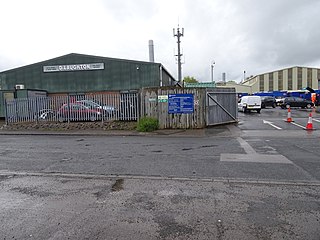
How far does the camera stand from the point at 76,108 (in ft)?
54.3

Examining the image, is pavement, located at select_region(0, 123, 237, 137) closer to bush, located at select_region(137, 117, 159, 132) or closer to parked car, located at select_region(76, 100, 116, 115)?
bush, located at select_region(137, 117, 159, 132)

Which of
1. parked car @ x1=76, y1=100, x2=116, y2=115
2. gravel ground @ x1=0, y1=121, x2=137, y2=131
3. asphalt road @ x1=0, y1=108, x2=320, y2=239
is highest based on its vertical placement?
parked car @ x1=76, y1=100, x2=116, y2=115

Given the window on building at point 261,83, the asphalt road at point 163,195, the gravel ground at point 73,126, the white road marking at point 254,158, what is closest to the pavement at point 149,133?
the gravel ground at point 73,126

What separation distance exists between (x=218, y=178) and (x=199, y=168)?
87 centimetres

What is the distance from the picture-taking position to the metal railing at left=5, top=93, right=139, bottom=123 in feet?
51.7

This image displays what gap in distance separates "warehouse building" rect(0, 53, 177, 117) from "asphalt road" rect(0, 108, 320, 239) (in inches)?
779

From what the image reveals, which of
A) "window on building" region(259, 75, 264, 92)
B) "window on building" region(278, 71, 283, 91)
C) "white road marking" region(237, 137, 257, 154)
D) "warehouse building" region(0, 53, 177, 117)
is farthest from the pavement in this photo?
"window on building" region(278, 71, 283, 91)

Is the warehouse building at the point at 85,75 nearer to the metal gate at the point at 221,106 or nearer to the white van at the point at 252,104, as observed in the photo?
the white van at the point at 252,104

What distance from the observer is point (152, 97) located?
14820 mm

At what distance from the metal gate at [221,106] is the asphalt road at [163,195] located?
266 inches

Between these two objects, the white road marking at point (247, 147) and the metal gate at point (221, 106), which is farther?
the metal gate at point (221, 106)

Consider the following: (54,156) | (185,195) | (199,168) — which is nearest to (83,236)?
(185,195)

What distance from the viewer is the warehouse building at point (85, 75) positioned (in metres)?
27.3

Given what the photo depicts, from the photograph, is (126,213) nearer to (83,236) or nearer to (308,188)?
(83,236)
